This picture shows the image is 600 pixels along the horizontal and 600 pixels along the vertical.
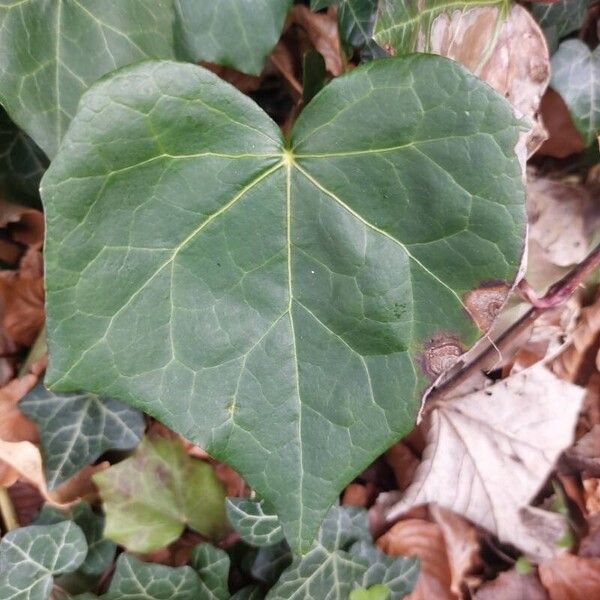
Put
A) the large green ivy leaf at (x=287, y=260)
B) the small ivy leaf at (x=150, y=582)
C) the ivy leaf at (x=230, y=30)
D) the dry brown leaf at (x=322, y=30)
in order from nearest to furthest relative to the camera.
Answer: the large green ivy leaf at (x=287, y=260) → the ivy leaf at (x=230, y=30) → the small ivy leaf at (x=150, y=582) → the dry brown leaf at (x=322, y=30)

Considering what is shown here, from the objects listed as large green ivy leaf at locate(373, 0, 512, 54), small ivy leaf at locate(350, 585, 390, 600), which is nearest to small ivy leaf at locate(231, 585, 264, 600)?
small ivy leaf at locate(350, 585, 390, 600)

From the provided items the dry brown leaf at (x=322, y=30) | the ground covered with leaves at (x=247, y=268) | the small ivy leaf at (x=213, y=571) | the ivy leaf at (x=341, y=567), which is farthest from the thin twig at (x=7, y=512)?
the dry brown leaf at (x=322, y=30)

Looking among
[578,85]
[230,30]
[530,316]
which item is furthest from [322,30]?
[530,316]

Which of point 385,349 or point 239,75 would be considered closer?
point 385,349

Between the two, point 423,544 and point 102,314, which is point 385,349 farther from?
point 423,544

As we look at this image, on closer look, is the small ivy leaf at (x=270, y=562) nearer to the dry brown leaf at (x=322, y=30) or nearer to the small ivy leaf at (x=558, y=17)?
the dry brown leaf at (x=322, y=30)

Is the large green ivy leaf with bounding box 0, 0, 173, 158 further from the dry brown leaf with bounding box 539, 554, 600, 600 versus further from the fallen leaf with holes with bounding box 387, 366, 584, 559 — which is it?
the dry brown leaf with bounding box 539, 554, 600, 600

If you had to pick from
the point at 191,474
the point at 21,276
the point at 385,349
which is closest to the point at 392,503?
the point at 191,474
